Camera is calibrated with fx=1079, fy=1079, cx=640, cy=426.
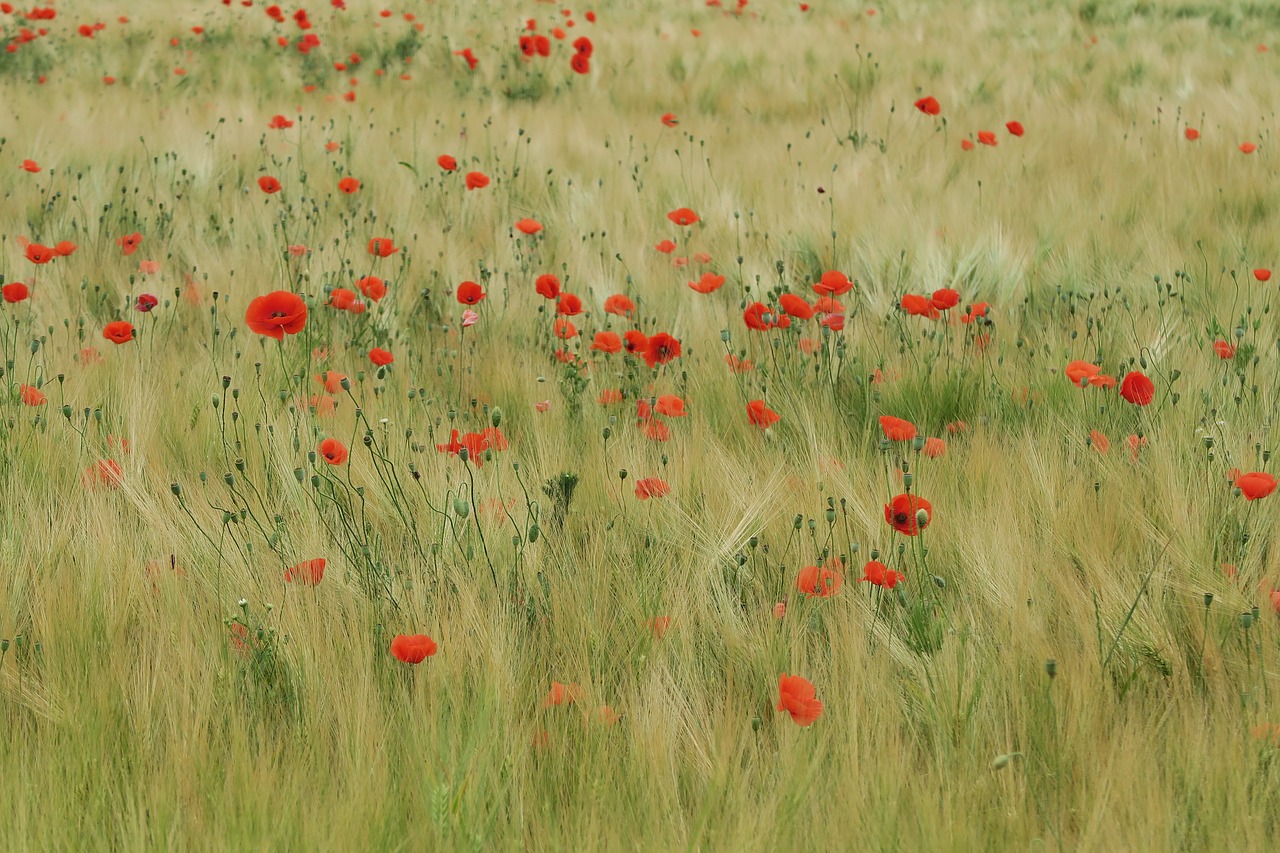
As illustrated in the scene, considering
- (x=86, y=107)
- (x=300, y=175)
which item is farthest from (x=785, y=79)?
(x=86, y=107)

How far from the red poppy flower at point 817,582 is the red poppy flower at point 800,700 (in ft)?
0.85

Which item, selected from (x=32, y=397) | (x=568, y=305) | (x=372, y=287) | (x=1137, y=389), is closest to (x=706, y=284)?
(x=568, y=305)

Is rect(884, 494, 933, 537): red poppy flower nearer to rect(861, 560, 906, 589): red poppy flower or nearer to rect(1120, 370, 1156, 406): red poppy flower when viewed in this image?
rect(861, 560, 906, 589): red poppy flower

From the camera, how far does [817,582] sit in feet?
4.79

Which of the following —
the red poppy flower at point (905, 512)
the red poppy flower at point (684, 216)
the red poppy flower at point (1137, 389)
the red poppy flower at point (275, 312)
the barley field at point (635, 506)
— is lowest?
the barley field at point (635, 506)

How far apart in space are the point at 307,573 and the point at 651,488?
53 centimetres

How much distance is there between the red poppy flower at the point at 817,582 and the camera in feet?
4.77

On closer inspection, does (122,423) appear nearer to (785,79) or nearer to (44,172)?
(44,172)

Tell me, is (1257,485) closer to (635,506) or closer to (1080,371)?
(1080,371)

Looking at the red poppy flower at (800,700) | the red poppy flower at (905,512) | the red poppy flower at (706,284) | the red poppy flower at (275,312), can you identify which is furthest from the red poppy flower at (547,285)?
the red poppy flower at (800,700)

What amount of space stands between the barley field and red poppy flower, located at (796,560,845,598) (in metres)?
0.01

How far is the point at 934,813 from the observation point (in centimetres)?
108

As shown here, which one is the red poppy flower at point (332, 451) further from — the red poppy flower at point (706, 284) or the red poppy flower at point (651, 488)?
the red poppy flower at point (706, 284)

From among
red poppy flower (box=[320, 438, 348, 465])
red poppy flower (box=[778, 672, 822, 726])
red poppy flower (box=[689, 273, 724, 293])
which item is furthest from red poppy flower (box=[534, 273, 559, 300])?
red poppy flower (box=[778, 672, 822, 726])
